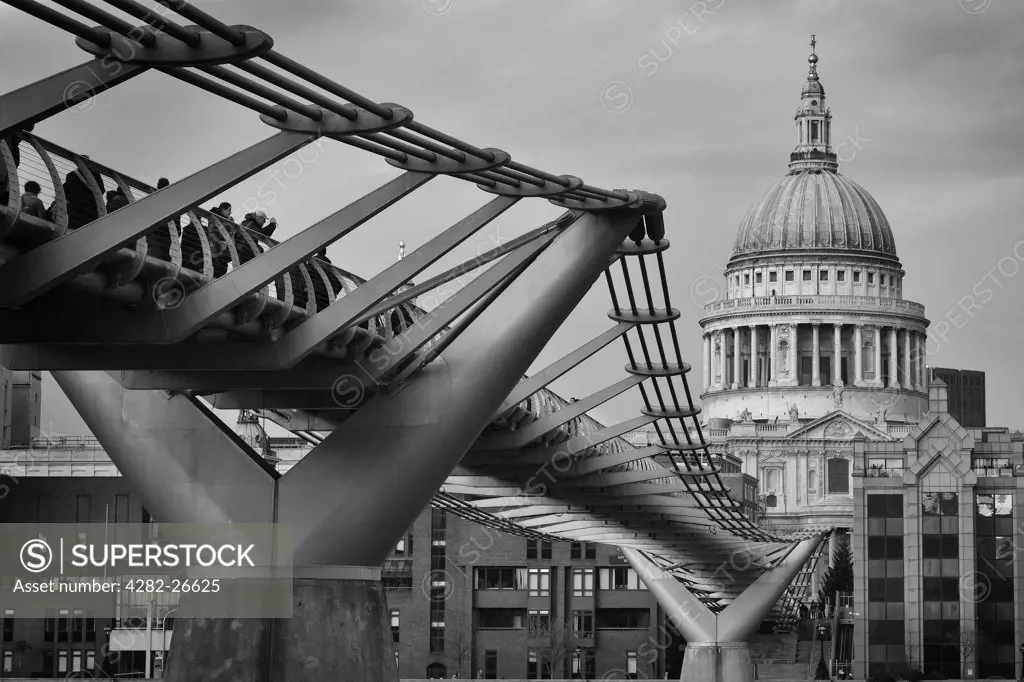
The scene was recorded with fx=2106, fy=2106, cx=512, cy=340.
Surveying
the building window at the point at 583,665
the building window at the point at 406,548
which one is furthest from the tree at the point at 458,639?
the building window at the point at 583,665

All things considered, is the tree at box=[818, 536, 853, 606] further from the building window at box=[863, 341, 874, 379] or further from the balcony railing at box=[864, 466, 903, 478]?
the building window at box=[863, 341, 874, 379]

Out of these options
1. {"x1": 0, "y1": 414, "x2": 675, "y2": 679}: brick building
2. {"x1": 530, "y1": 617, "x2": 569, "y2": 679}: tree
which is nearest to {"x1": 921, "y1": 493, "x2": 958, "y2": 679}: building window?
{"x1": 0, "y1": 414, "x2": 675, "y2": 679}: brick building

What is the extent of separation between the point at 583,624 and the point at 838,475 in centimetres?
6151

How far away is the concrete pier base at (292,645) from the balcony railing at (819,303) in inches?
6291

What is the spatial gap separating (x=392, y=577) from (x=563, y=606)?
942 cm

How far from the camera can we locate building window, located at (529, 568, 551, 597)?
11494 centimetres

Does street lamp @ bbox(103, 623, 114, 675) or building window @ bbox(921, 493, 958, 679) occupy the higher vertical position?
building window @ bbox(921, 493, 958, 679)

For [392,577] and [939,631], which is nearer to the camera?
[939,631]

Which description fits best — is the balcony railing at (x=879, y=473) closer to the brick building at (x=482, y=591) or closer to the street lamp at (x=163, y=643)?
the brick building at (x=482, y=591)

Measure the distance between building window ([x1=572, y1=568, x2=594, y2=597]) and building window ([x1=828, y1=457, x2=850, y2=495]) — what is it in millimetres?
59971

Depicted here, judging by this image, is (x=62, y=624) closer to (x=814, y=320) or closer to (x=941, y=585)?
(x=941, y=585)

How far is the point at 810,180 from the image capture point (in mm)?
196875

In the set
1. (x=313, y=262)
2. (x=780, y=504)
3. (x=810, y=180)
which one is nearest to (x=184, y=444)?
(x=313, y=262)

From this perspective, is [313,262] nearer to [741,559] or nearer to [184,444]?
[184,444]
